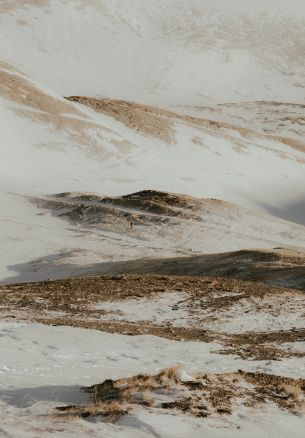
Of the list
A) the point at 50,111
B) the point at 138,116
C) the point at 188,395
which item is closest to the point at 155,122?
the point at 138,116

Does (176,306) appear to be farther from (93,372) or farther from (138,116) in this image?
(138,116)

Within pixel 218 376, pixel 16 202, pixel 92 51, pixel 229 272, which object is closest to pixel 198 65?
pixel 92 51

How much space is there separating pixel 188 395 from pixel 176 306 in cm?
1228

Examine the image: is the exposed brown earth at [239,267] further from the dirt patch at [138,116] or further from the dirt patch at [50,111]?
the dirt patch at [138,116]

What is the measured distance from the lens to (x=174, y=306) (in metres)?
22.6

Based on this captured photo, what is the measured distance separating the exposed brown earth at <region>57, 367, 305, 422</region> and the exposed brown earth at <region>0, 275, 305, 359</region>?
4.52 meters

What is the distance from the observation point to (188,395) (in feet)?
34.0

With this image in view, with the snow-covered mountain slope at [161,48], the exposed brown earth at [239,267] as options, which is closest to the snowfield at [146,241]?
the exposed brown earth at [239,267]

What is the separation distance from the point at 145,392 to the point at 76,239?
3751 centimetres

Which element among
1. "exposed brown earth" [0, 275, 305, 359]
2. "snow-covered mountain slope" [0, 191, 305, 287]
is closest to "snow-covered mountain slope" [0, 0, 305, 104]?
"snow-covered mountain slope" [0, 191, 305, 287]

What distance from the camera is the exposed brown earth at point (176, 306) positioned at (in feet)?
59.8

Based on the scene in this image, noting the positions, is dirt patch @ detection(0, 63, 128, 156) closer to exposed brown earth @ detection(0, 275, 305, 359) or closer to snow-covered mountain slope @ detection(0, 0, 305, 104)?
exposed brown earth @ detection(0, 275, 305, 359)

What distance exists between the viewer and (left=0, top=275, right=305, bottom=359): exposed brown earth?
1823 cm

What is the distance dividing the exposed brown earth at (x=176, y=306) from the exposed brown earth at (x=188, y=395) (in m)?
4.52
